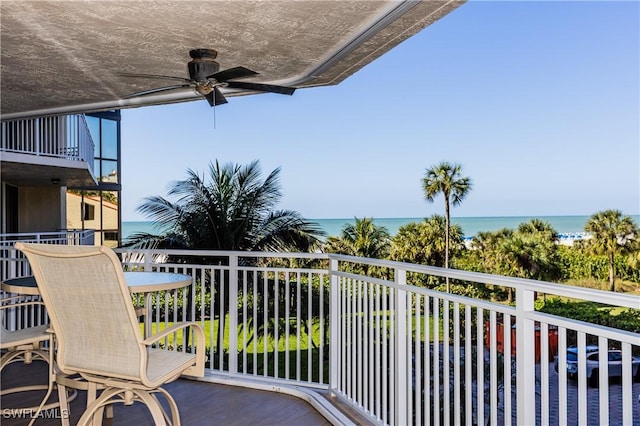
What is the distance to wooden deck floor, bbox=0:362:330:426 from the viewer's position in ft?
9.95

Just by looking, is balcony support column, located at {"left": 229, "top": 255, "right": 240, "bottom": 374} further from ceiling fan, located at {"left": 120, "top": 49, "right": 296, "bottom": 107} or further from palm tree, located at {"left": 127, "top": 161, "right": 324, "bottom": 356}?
palm tree, located at {"left": 127, "top": 161, "right": 324, "bottom": 356}

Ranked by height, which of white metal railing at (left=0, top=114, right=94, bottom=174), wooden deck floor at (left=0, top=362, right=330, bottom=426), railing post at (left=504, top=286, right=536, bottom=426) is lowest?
wooden deck floor at (left=0, top=362, right=330, bottom=426)

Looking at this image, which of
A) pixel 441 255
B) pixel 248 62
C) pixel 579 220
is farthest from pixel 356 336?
pixel 579 220

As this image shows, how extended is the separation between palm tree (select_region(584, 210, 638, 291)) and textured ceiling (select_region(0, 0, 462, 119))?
24.0m

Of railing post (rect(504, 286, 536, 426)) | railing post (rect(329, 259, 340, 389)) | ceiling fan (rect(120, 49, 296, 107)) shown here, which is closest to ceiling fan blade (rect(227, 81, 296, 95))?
ceiling fan (rect(120, 49, 296, 107))

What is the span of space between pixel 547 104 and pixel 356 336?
32.6 metres

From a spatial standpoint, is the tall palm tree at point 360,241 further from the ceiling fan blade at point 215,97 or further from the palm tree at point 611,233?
the palm tree at point 611,233

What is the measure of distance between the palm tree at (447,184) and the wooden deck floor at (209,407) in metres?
20.9

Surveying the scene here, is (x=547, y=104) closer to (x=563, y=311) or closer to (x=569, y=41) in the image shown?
(x=569, y=41)

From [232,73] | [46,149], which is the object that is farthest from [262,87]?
[46,149]

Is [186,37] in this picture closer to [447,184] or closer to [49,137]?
[49,137]

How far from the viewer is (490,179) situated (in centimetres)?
3356

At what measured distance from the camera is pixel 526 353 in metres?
1.73

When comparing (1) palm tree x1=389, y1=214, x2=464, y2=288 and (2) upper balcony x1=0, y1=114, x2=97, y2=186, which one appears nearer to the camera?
(2) upper balcony x1=0, y1=114, x2=97, y2=186
